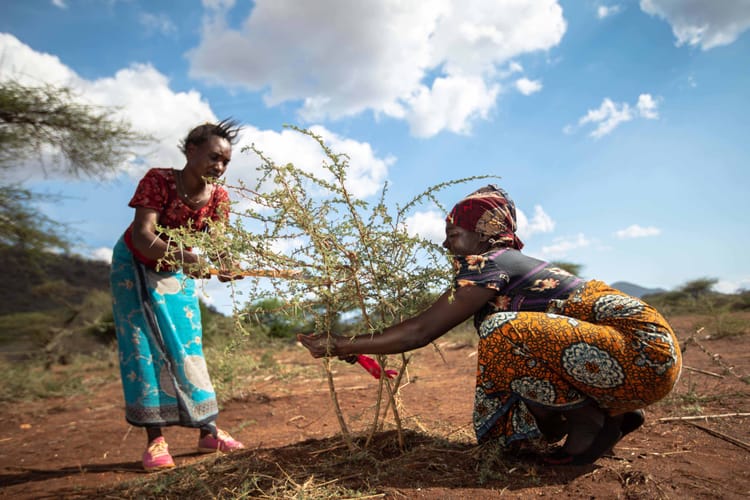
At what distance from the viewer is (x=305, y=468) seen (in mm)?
2297

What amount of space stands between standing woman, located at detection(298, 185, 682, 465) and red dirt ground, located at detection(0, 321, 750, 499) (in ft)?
0.68

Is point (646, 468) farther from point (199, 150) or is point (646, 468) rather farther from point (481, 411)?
point (199, 150)

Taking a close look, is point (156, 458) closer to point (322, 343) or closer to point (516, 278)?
point (322, 343)

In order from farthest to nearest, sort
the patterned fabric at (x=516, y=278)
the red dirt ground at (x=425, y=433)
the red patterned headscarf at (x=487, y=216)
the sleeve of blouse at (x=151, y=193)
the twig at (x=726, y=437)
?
the sleeve of blouse at (x=151, y=193)
the twig at (x=726, y=437)
the red patterned headscarf at (x=487, y=216)
the patterned fabric at (x=516, y=278)
the red dirt ground at (x=425, y=433)

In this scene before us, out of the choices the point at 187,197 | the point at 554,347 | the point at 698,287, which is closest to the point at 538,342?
the point at 554,347

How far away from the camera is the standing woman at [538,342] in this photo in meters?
2.02

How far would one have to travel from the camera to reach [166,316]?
3.23 metres

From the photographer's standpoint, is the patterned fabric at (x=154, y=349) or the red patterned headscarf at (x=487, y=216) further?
the patterned fabric at (x=154, y=349)

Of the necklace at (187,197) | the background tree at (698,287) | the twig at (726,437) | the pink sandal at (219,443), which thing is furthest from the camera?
the background tree at (698,287)

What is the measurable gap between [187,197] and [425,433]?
2.00 m

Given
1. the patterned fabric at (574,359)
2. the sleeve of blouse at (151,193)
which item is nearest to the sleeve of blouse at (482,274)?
the patterned fabric at (574,359)

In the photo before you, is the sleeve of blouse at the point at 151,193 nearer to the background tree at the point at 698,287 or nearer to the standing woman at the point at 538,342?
the standing woman at the point at 538,342

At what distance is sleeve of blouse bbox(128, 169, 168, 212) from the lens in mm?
3004

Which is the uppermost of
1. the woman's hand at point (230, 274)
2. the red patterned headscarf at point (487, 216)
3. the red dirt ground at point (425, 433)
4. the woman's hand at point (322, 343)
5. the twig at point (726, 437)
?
the red patterned headscarf at point (487, 216)
